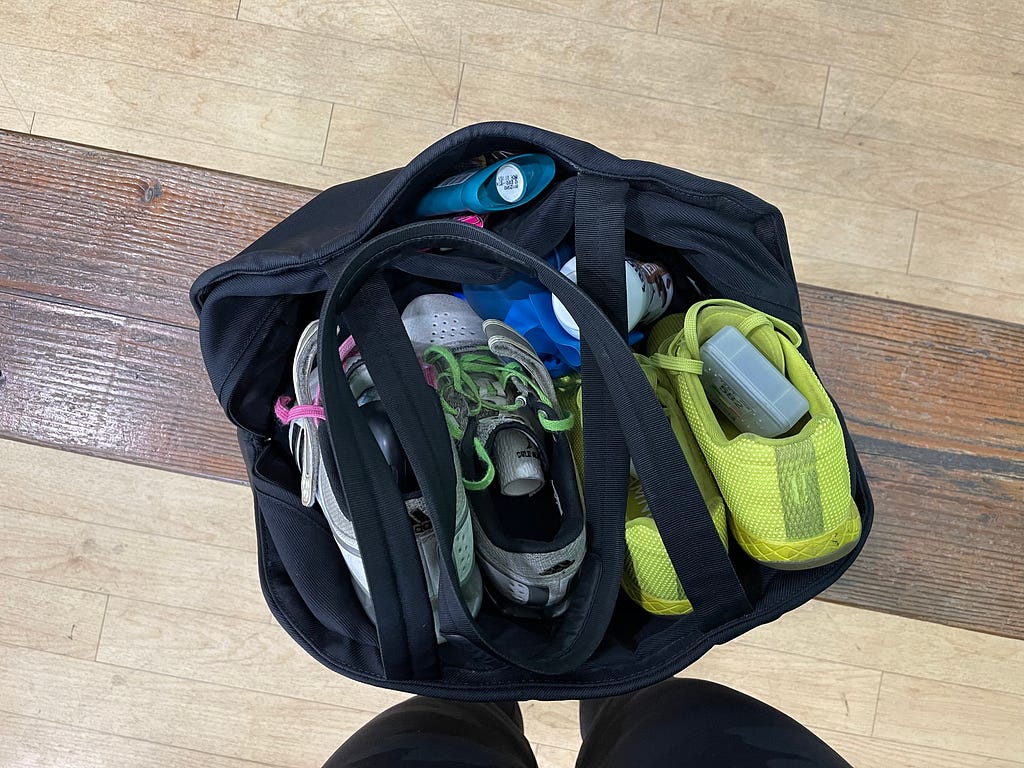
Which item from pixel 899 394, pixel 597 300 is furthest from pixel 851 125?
pixel 597 300

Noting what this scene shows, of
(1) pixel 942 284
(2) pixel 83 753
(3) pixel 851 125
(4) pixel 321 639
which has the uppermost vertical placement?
(3) pixel 851 125

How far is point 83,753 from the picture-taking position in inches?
34.1

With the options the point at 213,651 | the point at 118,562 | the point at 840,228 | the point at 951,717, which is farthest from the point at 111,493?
the point at 951,717

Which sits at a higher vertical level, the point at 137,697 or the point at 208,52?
the point at 208,52

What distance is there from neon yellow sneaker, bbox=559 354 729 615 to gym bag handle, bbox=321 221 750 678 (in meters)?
0.03

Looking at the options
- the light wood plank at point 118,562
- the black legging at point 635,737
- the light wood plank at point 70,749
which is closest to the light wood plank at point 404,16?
the light wood plank at point 118,562

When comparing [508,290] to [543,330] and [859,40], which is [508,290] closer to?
[543,330]

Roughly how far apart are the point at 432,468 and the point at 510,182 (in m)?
0.23

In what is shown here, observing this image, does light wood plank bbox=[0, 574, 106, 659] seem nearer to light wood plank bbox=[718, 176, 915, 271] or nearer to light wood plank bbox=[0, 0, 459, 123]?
light wood plank bbox=[0, 0, 459, 123]

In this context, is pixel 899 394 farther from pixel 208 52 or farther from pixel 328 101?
pixel 208 52

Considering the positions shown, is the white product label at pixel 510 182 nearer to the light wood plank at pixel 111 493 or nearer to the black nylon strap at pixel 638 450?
the black nylon strap at pixel 638 450

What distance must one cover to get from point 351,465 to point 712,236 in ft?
1.07

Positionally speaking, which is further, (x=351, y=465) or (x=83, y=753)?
(x=83, y=753)

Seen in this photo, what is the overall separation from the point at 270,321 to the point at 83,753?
58cm
